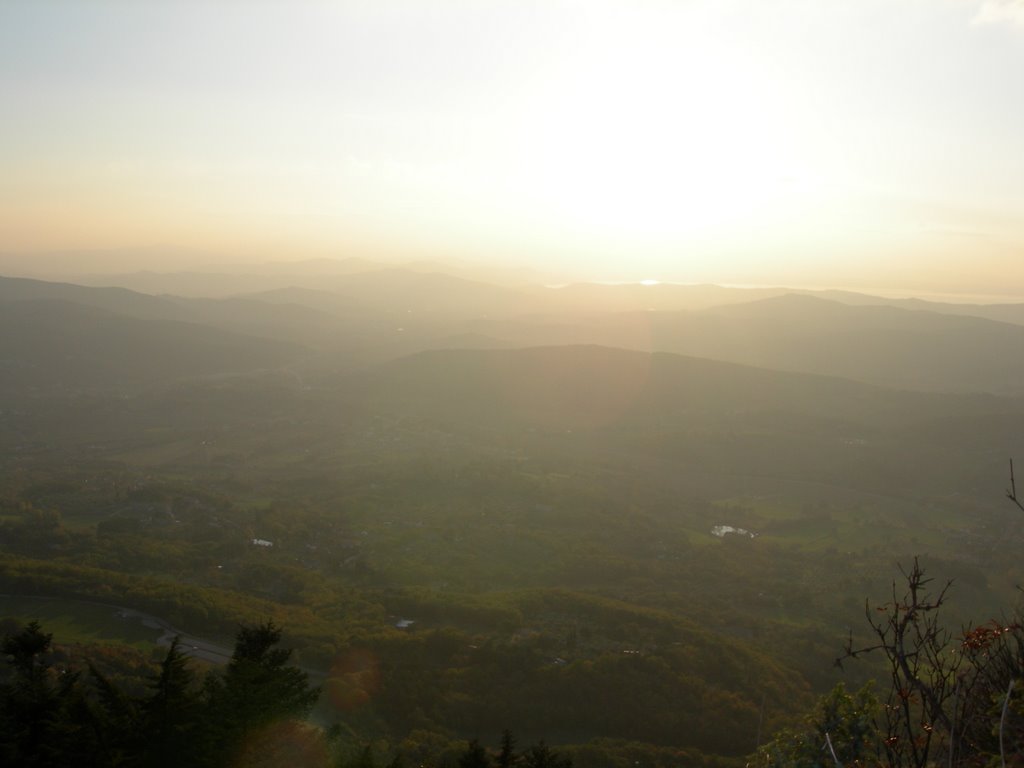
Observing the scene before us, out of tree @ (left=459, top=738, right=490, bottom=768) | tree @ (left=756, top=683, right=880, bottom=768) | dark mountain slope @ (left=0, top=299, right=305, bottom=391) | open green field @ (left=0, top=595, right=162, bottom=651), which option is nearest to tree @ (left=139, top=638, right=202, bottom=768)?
tree @ (left=459, top=738, right=490, bottom=768)

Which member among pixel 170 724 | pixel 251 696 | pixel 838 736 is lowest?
pixel 251 696

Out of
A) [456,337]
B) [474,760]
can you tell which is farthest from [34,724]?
[456,337]

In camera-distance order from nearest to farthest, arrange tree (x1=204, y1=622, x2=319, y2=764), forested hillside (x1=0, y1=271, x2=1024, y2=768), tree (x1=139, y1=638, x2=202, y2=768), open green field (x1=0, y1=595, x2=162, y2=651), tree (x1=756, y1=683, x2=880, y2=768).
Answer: tree (x1=756, y1=683, x2=880, y2=768), tree (x1=139, y1=638, x2=202, y2=768), tree (x1=204, y1=622, x2=319, y2=764), forested hillside (x1=0, y1=271, x2=1024, y2=768), open green field (x1=0, y1=595, x2=162, y2=651)

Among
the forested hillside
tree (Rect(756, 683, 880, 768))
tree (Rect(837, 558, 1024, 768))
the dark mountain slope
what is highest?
tree (Rect(837, 558, 1024, 768))

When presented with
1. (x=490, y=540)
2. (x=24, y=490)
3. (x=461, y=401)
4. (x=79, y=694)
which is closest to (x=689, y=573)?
(x=490, y=540)

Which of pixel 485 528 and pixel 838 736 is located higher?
pixel 838 736

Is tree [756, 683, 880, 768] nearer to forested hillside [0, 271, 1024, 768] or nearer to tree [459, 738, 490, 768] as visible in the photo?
forested hillside [0, 271, 1024, 768]

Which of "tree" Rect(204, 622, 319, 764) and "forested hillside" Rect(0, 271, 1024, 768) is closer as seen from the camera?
"tree" Rect(204, 622, 319, 764)

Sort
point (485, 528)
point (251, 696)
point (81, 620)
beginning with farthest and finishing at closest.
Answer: point (485, 528), point (81, 620), point (251, 696)

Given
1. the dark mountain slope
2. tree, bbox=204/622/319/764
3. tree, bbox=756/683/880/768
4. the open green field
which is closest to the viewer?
tree, bbox=756/683/880/768

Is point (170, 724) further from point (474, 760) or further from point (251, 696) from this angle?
point (474, 760)

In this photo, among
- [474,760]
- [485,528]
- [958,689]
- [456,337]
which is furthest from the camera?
[456,337]

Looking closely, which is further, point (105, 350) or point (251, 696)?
point (105, 350)
